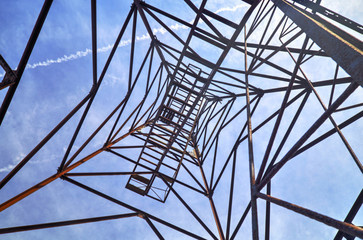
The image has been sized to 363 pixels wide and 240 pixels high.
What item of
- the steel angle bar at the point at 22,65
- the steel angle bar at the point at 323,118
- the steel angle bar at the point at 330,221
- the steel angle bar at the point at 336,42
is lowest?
the steel angle bar at the point at 330,221

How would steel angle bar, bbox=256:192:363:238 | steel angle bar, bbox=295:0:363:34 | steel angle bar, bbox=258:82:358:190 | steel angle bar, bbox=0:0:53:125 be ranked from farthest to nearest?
steel angle bar, bbox=295:0:363:34, steel angle bar, bbox=0:0:53:125, steel angle bar, bbox=258:82:358:190, steel angle bar, bbox=256:192:363:238

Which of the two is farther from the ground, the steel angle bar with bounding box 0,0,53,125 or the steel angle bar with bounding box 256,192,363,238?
the steel angle bar with bounding box 0,0,53,125

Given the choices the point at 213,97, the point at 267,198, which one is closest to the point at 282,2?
the point at 267,198

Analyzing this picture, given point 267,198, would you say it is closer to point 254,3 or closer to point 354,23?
point 354,23

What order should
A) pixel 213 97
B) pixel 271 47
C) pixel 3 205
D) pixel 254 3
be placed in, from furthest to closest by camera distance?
pixel 213 97, pixel 271 47, pixel 254 3, pixel 3 205

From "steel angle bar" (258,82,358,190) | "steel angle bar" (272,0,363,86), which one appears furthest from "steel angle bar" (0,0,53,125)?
"steel angle bar" (272,0,363,86)

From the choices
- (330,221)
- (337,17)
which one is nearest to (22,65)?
(330,221)

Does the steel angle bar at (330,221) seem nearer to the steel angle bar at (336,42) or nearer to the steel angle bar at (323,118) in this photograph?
the steel angle bar at (323,118)

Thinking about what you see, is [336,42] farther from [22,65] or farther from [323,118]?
[22,65]

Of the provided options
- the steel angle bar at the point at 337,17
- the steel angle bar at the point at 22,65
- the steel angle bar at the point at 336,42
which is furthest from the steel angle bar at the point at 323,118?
the steel angle bar at the point at 22,65

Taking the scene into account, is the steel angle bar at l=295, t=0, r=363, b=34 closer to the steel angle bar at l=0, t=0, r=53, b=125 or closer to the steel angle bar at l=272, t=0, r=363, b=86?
the steel angle bar at l=272, t=0, r=363, b=86

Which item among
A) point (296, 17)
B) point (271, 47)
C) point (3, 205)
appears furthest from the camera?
point (271, 47)
